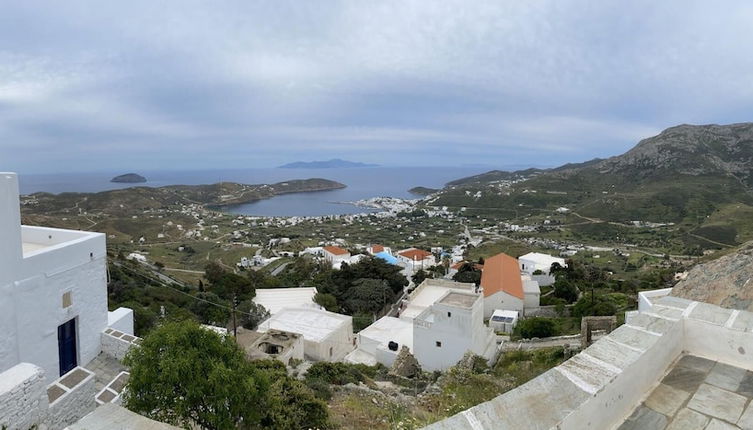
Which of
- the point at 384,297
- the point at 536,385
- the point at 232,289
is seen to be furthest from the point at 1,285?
the point at 384,297

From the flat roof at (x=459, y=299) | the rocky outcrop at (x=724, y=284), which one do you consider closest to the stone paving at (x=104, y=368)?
the rocky outcrop at (x=724, y=284)

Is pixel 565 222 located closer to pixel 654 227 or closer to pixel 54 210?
pixel 654 227

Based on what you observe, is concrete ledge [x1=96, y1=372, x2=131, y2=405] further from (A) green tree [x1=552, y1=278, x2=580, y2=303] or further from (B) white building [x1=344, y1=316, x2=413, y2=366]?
(A) green tree [x1=552, y1=278, x2=580, y2=303]

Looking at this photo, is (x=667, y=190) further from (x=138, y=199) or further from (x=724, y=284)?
(x=138, y=199)

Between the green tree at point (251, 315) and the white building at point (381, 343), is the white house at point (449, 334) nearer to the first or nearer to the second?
the white building at point (381, 343)

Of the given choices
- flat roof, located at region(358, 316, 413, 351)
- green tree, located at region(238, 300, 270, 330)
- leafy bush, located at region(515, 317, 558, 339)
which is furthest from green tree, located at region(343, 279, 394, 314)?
leafy bush, located at region(515, 317, 558, 339)

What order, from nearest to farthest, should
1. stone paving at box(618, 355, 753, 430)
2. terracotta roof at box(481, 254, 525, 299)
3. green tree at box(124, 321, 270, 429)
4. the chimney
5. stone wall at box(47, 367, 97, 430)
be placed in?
stone paving at box(618, 355, 753, 430) → green tree at box(124, 321, 270, 429) → stone wall at box(47, 367, 97, 430) → the chimney → terracotta roof at box(481, 254, 525, 299)

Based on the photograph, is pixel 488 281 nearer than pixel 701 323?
No
